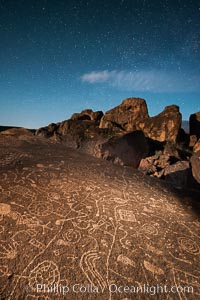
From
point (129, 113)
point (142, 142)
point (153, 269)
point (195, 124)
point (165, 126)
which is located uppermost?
point (129, 113)

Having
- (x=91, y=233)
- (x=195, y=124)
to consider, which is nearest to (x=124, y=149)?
(x=91, y=233)

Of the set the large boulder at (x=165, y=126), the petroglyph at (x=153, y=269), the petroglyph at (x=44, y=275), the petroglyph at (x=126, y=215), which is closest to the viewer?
the petroglyph at (x=44, y=275)

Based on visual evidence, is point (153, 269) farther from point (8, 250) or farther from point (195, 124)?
point (195, 124)

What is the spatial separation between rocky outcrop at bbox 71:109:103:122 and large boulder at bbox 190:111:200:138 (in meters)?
14.1

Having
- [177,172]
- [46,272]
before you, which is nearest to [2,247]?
[46,272]

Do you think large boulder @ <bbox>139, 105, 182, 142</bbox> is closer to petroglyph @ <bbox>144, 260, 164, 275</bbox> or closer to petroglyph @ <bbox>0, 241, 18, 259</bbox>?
petroglyph @ <bbox>144, 260, 164, 275</bbox>

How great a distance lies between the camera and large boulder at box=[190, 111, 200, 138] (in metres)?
23.4

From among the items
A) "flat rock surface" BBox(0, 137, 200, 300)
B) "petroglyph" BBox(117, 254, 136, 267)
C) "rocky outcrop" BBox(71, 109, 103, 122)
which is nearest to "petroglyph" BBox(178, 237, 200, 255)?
"flat rock surface" BBox(0, 137, 200, 300)

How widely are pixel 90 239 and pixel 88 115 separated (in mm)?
30734

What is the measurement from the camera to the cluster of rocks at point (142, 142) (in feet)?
24.9

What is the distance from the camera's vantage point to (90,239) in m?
1.40

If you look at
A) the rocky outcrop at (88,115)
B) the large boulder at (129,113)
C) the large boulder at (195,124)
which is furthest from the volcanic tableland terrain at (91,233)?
the rocky outcrop at (88,115)

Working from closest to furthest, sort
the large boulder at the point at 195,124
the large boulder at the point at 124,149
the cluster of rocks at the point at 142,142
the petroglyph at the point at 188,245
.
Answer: the petroglyph at the point at 188,245
the cluster of rocks at the point at 142,142
the large boulder at the point at 124,149
the large boulder at the point at 195,124

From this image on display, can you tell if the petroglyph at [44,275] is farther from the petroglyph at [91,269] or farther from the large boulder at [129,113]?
the large boulder at [129,113]
